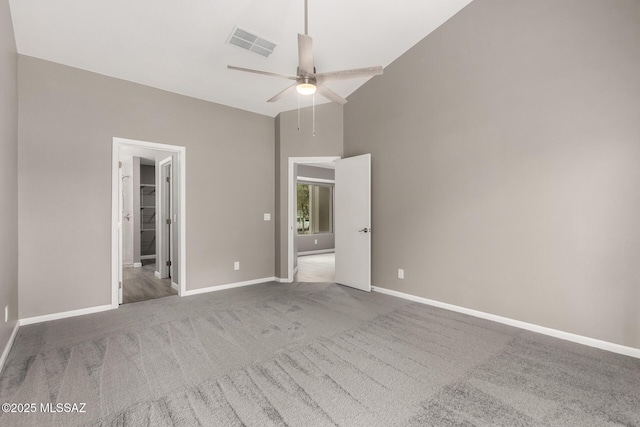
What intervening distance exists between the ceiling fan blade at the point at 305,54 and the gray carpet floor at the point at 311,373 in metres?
2.47

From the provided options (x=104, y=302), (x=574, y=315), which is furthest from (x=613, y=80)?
(x=104, y=302)

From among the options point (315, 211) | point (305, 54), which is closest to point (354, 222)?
point (305, 54)

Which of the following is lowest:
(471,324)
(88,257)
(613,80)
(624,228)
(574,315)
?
(471,324)

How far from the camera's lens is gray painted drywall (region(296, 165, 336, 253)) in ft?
28.5

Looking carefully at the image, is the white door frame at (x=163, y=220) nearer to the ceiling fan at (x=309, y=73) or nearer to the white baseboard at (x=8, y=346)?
the white baseboard at (x=8, y=346)

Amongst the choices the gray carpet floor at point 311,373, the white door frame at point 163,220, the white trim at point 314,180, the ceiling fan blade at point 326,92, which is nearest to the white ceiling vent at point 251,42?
the ceiling fan blade at point 326,92

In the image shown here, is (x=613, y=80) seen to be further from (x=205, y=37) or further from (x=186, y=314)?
(x=186, y=314)

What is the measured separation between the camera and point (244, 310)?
3.67 m

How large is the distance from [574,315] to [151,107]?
541cm

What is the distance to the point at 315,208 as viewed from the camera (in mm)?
9445

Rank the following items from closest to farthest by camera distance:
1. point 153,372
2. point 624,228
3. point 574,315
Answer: point 153,372 → point 624,228 → point 574,315

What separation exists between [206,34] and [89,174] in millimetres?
2153

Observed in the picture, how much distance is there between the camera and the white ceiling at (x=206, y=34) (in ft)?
9.31

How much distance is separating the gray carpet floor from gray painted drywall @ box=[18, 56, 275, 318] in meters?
0.58
